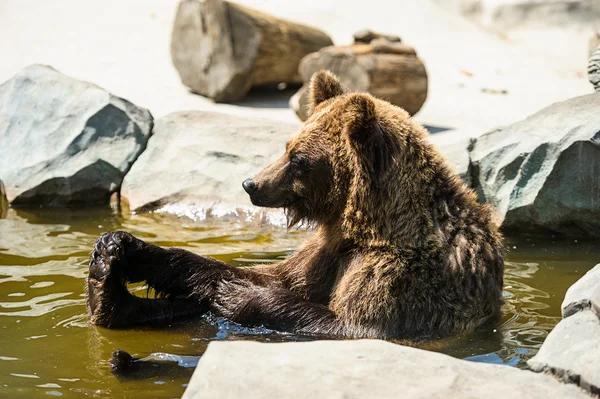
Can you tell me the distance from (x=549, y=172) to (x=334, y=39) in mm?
10643

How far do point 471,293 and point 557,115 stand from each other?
3.21 metres

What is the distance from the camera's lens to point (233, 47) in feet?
41.8

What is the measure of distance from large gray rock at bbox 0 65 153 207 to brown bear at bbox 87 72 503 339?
13.1 ft

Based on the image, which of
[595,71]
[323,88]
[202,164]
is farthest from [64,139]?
[595,71]

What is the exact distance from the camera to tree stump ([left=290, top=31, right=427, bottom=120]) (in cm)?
1130

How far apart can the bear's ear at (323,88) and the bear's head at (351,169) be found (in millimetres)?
152

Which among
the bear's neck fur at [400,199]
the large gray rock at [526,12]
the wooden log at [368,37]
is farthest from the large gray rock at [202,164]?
the large gray rock at [526,12]

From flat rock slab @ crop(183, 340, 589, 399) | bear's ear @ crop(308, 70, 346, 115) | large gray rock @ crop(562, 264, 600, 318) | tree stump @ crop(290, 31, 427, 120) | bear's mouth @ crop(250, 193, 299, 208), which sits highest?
tree stump @ crop(290, 31, 427, 120)

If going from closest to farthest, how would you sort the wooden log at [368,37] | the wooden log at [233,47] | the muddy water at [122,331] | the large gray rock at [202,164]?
the muddy water at [122,331] < the large gray rock at [202,164] < the wooden log at [368,37] < the wooden log at [233,47]

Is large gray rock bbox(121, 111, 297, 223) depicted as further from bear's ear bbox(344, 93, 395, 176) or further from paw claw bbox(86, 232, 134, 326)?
bear's ear bbox(344, 93, 395, 176)

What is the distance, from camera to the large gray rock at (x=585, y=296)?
13.3 feet

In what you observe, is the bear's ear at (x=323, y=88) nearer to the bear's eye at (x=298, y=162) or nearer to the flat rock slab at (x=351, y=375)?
the bear's eye at (x=298, y=162)

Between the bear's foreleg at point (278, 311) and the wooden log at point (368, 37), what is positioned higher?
the wooden log at point (368, 37)

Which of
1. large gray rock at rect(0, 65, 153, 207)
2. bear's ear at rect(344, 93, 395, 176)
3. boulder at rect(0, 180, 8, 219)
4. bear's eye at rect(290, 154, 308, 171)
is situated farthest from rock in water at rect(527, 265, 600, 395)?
boulder at rect(0, 180, 8, 219)
